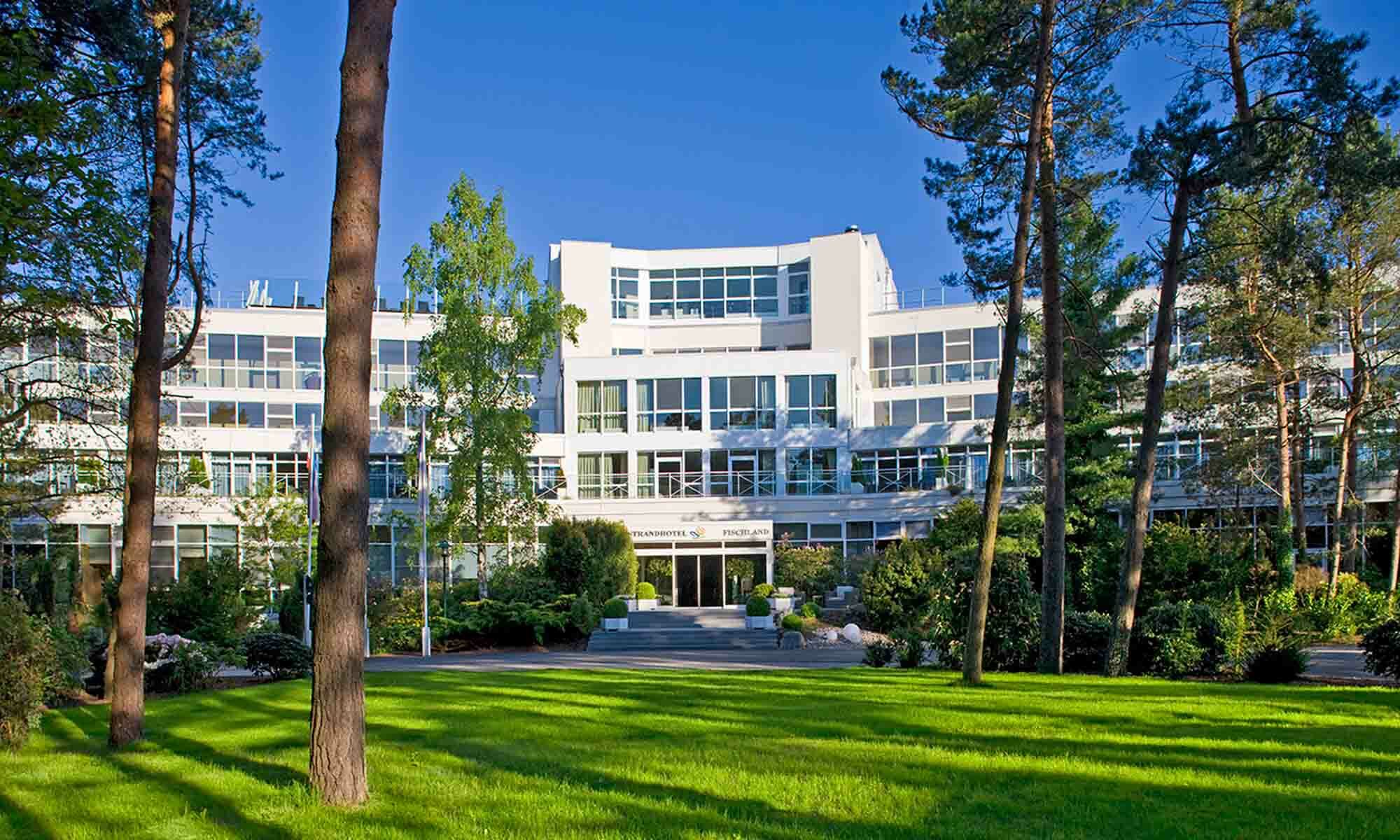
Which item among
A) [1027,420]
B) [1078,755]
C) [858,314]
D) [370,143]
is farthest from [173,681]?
[858,314]

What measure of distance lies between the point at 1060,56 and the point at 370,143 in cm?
1232

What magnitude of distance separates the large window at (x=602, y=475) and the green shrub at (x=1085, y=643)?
1088 inches

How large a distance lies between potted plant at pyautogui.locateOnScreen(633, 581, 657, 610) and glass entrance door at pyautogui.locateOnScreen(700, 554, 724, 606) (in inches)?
113

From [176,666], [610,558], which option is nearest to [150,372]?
[176,666]

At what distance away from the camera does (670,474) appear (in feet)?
150

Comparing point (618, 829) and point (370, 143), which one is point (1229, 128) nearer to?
point (370, 143)

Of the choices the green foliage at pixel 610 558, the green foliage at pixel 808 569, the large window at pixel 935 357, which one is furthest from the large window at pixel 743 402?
the green foliage at pixel 610 558

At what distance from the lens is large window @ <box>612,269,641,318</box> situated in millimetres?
52812

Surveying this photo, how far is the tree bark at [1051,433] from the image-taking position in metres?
17.9

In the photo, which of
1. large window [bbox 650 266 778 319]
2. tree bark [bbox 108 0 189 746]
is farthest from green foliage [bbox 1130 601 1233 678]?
large window [bbox 650 266 778 319]

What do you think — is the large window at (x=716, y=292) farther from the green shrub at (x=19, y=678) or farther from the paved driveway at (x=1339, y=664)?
the green shrub at (x=19, y=678)

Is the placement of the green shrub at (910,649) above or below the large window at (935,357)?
below

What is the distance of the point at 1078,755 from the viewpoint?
28.7ft

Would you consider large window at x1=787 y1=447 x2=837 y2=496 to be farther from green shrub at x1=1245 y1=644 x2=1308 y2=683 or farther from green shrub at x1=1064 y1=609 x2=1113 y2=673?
green shrub at x1=1245 y1=644 x2=1308 y2=683
